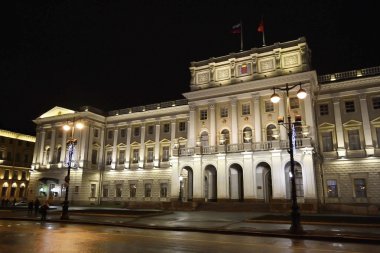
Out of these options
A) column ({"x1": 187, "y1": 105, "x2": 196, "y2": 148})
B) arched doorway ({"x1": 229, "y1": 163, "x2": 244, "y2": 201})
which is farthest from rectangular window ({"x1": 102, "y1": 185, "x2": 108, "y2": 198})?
arched doorway ({"x1": 229, "y1": 163, "x2": 244, "y2": 201})

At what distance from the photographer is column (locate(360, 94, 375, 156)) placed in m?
37.3

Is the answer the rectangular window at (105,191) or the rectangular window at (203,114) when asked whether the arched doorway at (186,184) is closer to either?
the rectangular window at (203,114)

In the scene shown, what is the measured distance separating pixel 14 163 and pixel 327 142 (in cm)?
7376

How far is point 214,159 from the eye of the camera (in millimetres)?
40719

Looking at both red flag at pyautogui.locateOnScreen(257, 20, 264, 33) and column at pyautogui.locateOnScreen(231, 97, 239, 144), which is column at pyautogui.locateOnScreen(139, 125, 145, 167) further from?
red flag at pyautogui.locateOnScreen(257, 20, 264, 33)

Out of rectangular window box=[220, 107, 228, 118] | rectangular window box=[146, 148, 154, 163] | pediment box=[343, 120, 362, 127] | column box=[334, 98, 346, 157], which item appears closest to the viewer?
column box=[334, 98, 346, 157]

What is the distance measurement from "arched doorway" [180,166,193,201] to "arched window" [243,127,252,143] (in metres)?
9.99

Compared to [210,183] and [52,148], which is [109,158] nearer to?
[52,148]

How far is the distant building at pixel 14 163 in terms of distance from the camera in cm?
7706

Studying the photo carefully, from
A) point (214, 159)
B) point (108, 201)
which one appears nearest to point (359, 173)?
point (214, 159)

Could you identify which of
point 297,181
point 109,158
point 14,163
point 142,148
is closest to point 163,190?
point 142,148

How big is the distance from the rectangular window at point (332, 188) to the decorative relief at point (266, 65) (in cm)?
1609

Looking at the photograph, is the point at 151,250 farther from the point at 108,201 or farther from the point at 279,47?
the point at 108,201

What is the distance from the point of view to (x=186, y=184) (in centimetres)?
4722
